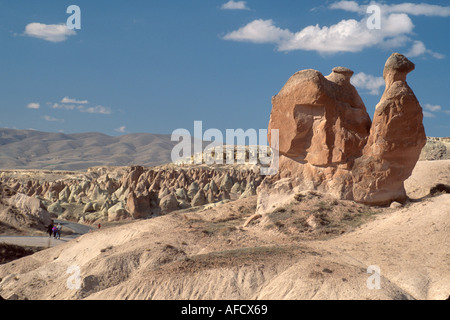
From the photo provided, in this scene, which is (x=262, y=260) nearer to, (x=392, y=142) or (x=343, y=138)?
(x=343, y=138)

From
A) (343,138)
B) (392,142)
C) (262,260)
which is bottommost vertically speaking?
(262,260)

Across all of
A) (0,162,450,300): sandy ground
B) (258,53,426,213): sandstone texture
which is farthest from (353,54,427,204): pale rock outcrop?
(0,162,450,300): sandy ground

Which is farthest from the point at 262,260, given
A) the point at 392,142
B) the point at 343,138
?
the point at 392,142

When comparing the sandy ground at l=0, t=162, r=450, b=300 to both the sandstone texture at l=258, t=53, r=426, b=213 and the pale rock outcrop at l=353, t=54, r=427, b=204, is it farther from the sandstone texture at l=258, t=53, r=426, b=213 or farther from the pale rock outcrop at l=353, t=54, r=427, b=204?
the sandstone texture at l=258, t=53, r=426, b=213

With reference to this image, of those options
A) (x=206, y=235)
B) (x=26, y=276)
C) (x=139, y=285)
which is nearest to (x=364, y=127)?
(x=206, y=235)

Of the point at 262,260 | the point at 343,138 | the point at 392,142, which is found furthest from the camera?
the point at 343,138

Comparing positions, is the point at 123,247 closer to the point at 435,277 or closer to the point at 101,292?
the point at 101,292

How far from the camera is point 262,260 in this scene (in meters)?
16.6

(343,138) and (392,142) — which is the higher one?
(343,138)

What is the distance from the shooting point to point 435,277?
49.8 feet

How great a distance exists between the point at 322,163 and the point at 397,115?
3.94 meters

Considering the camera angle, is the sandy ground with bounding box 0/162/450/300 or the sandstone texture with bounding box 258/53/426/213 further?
the sandstone texture with bounding box 258/53/426/213

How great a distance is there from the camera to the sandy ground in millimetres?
15086

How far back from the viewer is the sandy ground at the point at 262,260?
15.1 meters
